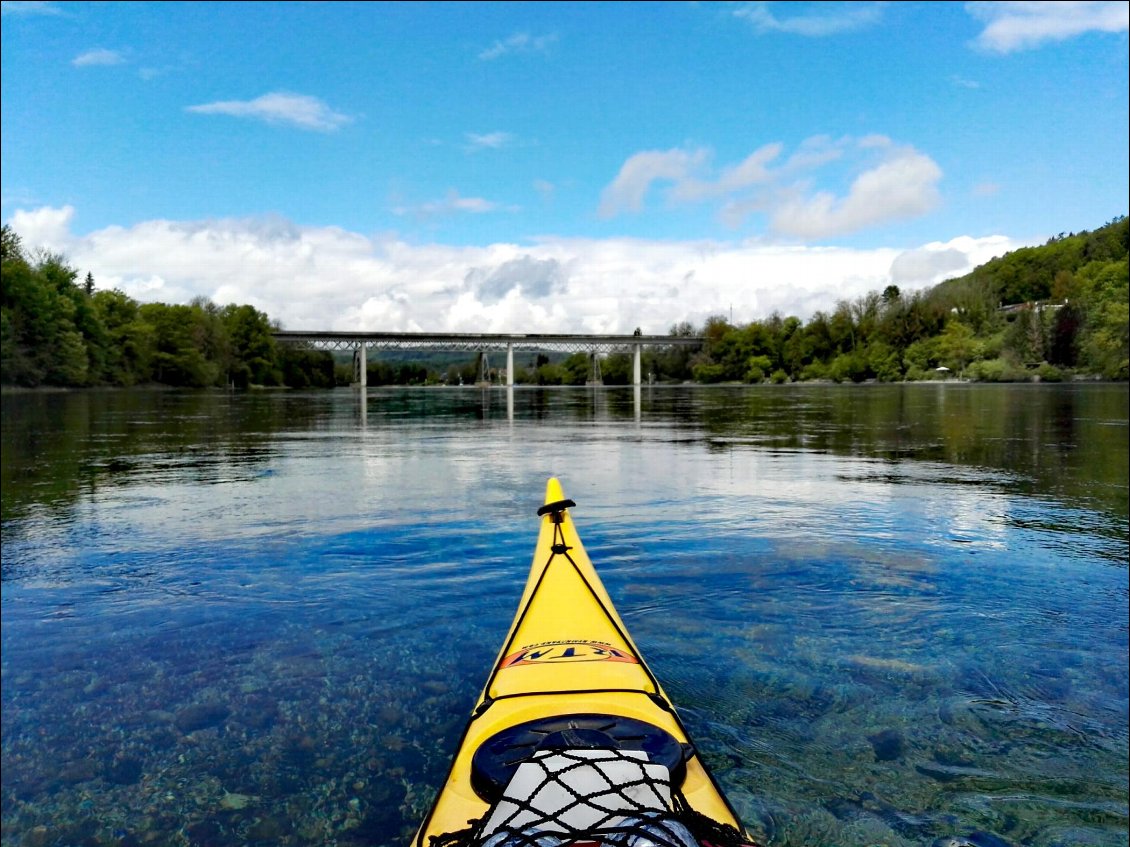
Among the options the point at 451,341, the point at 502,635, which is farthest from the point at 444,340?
the point at 502,635

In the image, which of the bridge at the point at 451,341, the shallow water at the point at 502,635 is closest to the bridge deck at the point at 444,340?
the bridge at the point at 451,341

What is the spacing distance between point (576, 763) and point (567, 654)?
1.14m

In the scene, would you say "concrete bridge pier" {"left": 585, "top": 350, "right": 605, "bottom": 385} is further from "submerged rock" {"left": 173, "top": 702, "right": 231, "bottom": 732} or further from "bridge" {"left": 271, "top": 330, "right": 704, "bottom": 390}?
"submerged rock" {"left": 173, "top": 702, "right": 231, "bottom": 732}

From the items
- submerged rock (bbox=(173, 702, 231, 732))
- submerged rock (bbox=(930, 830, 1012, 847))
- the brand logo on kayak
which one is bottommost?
submerged rock (bbox=(930, 830, 1012, 847))

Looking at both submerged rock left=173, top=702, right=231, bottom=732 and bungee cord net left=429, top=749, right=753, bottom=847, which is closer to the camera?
bungee cord net left=429, top=749, right=753, bottom=847

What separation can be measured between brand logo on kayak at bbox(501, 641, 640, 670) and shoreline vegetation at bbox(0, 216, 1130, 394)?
279 ft

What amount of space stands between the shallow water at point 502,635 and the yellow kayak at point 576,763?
84cm

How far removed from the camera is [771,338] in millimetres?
149750

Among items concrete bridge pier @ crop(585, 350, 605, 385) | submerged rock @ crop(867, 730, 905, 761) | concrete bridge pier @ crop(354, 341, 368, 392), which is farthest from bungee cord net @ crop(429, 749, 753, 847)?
concrete bridge pier @ crop(585, 350, 605, 385)

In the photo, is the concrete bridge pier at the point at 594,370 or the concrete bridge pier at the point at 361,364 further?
the concrete bridge pier at the point at 594,370

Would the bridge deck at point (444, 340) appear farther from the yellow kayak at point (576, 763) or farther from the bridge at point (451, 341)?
the yellow kayak at point (576, 763)

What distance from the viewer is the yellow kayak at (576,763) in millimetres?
2861

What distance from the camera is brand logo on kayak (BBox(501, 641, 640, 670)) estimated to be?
430 cm

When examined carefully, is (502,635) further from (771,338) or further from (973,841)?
(771,338)
